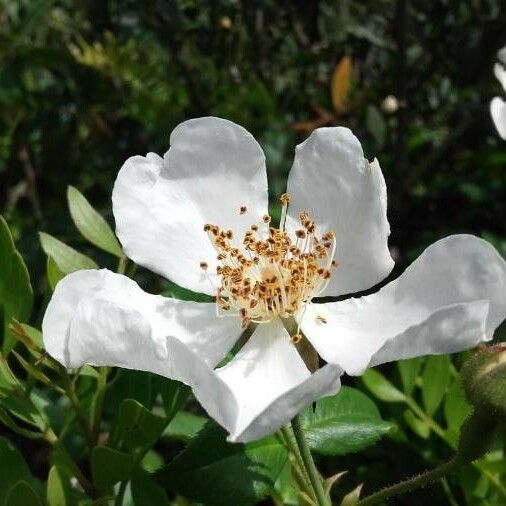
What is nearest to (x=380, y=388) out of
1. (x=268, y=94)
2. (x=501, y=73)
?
(x=501, y=73)

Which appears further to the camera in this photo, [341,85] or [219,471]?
[341,85]

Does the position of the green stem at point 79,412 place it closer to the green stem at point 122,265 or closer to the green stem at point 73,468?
the green stem at point 73,468

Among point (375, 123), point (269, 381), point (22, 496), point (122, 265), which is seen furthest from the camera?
point (375, 123)

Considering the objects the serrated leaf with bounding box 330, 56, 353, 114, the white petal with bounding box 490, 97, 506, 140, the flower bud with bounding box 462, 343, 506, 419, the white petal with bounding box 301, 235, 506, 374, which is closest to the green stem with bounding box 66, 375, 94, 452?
the white petal with bounding box 301, 235, 506, 374

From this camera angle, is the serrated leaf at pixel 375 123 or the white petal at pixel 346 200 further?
the serrated leaf at pixel 375 123

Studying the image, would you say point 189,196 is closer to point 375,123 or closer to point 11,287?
point 11,287

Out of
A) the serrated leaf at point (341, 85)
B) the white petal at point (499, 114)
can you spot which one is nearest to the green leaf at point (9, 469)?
the white petal at point (499, 114)

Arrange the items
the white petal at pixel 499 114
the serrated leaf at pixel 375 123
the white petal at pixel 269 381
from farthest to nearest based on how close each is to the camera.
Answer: the serrated leaf at pixel 375 123, the white petal at pixel 499 114, the white petal at pixel 269 381
